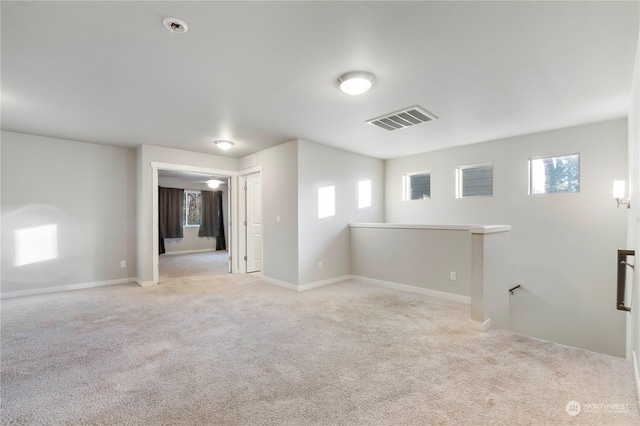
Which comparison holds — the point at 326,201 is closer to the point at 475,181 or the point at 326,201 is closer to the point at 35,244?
the point at 475,181

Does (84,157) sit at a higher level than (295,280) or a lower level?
higher

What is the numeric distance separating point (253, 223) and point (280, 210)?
148cm

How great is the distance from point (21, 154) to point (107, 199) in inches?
49.2

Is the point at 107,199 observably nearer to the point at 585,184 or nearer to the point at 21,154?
the point at 21,154

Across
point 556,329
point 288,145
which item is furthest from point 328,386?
point 556,329

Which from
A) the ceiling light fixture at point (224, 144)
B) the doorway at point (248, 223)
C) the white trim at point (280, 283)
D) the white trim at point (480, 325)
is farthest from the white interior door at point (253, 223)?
the white trim at point (480, 325)

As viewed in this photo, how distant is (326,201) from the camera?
5.22 metres

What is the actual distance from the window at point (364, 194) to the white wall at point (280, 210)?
66.2 inches

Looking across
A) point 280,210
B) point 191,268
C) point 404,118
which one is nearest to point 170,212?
point 191,268

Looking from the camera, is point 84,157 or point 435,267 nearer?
point 435,267

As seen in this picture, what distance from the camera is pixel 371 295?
4363 millimetres

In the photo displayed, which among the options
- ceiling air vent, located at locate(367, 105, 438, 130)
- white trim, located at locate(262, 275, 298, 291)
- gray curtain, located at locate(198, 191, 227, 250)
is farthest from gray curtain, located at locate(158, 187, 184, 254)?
ceiling air vent, located at locate(367, 105, 438, 130)

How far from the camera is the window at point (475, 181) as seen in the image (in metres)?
5.18

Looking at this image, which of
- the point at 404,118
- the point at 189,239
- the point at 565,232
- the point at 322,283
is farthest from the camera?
the point at 189,239
